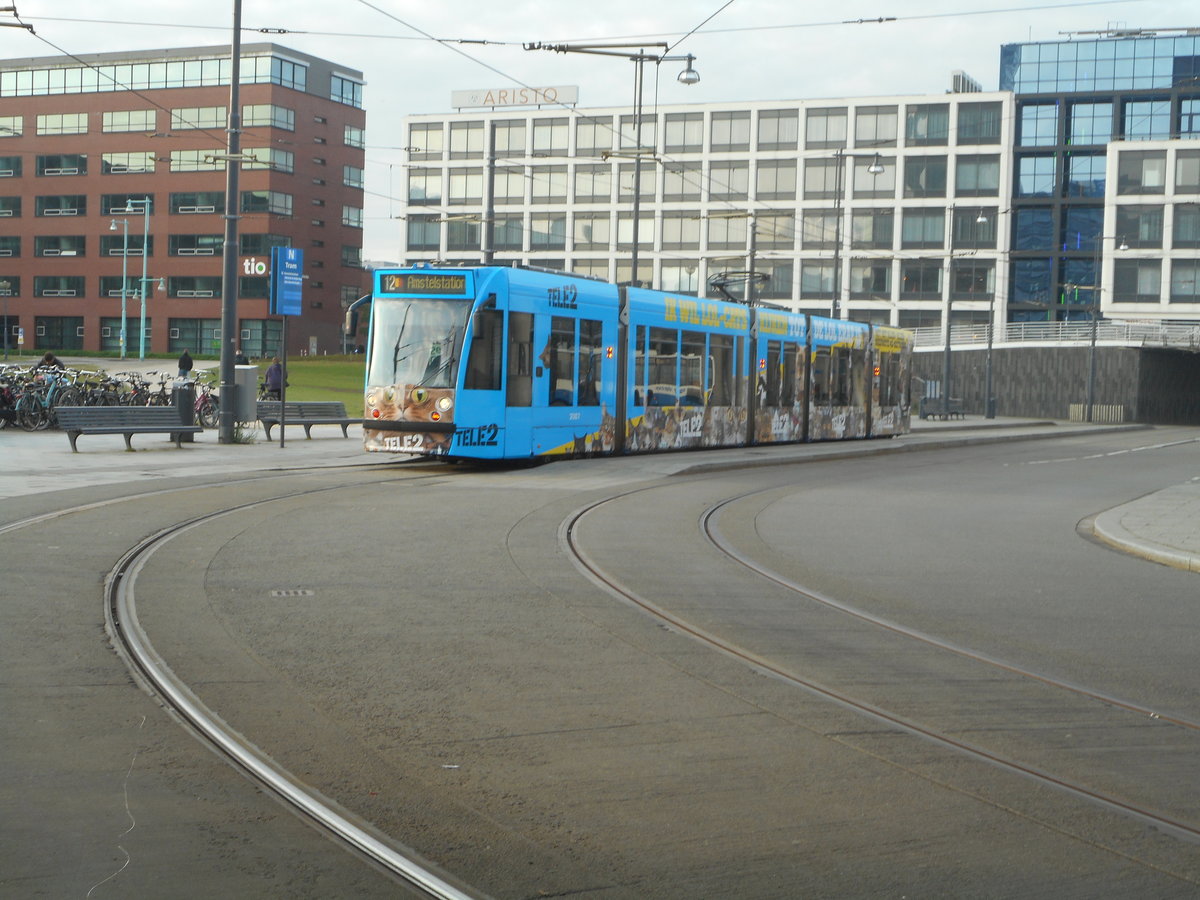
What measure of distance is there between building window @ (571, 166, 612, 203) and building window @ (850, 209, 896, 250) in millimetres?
15898

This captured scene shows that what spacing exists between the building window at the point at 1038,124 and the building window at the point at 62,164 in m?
58.8

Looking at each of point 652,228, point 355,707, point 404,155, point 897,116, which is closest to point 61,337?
point 404,155

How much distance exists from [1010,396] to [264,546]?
72087 mm

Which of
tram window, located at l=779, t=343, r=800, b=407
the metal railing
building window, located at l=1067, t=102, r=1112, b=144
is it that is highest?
building window, located at l=1067, t=102, r=1112, b=144

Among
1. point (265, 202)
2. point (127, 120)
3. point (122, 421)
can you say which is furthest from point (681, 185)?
point (122, 421)

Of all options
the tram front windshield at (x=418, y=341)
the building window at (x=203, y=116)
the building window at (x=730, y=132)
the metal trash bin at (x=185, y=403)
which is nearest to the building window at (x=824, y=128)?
the building window at (x=730, y=132)

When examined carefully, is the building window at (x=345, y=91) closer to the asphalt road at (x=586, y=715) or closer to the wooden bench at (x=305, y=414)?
the wooden bench at (x=305, y=414)

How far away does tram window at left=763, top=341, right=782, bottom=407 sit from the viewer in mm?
29797

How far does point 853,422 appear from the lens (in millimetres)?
35062

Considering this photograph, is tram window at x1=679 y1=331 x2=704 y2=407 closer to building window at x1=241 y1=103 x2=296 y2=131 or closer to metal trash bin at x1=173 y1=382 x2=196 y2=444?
metal trash bin at x1=173 y1=382 x2=196 y2=444

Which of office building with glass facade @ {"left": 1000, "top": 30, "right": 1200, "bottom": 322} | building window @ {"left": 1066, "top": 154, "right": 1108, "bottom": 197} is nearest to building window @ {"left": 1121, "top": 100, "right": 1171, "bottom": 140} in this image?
office building with glass facade @ {"left": 1000, "top": 30, "right": 1200, "bottom": 322}

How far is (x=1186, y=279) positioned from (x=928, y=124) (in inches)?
705

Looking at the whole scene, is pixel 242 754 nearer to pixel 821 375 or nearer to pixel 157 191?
pixel 821 375

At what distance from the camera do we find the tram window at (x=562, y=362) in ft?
72.0
